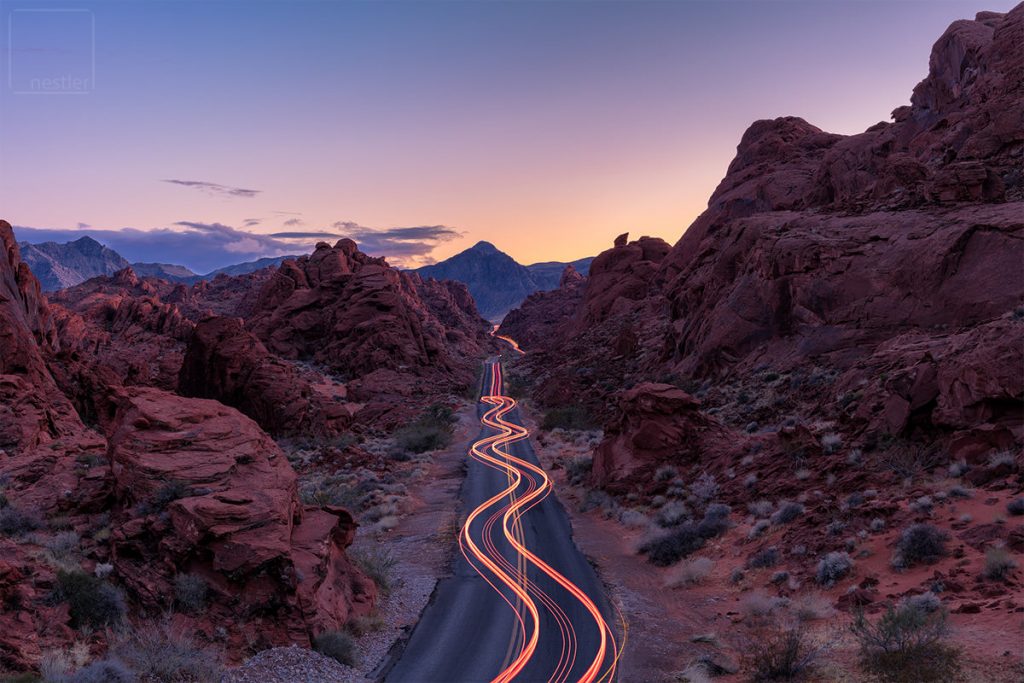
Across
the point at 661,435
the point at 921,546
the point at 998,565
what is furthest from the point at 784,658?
the point at 661,435

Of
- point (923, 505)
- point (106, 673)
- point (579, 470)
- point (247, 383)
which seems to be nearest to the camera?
point (106, 673)

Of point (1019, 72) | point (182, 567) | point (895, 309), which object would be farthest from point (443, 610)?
point (1019, 72)

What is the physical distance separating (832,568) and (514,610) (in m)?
8.80

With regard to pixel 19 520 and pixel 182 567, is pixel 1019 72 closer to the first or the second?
pixel 182 567

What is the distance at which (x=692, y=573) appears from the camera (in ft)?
63.1

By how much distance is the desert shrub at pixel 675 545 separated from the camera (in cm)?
2133

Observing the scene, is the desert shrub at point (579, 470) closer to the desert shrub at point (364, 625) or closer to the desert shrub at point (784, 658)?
the desert shrub at point (364, 625)

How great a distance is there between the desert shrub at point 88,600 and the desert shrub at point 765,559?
16.0 meters

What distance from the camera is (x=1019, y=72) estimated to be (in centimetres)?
3919

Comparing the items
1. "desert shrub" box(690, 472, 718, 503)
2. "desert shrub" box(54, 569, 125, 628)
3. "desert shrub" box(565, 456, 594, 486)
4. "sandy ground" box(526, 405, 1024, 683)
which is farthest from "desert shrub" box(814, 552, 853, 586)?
"desert shrub" box(565, 456, 594, 486)

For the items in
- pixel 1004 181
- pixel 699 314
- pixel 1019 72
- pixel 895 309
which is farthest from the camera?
pixel 699 314

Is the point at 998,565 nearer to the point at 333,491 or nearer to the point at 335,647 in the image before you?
the point at 335,647

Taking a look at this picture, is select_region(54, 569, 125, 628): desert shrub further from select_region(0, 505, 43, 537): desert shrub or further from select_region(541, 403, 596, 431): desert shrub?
select_region(541, 403, 596, 431): desert shrub

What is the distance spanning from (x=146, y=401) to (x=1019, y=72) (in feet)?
170
